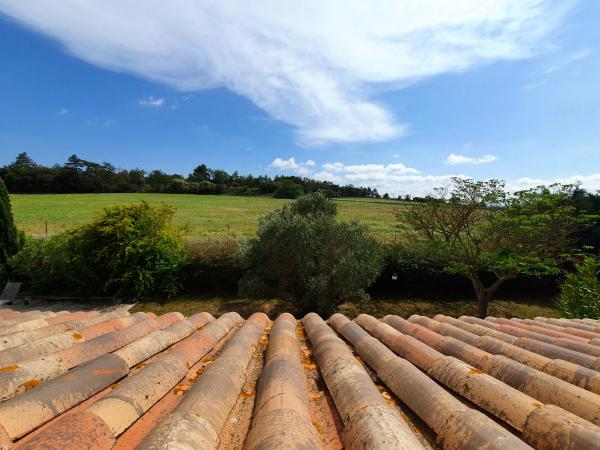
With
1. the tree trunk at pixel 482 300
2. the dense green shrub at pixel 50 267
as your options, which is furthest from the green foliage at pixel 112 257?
the tree trunk at pixel 482 300

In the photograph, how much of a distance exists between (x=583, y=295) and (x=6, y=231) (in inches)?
988

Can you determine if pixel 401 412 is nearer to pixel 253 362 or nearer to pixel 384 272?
pixel 253 362

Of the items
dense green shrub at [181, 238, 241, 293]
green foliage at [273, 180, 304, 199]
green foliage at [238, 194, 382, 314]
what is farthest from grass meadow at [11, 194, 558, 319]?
green foliage at [273, 180, 304, 199]

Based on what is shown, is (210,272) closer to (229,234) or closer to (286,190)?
(229,234)

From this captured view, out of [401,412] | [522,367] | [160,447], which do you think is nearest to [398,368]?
[401,412]

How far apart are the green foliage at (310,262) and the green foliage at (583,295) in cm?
716

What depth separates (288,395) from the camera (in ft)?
7.18

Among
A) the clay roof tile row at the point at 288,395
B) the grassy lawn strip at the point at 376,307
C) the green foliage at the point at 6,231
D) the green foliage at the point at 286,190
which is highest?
Result: the green foliage at the point at 286,190

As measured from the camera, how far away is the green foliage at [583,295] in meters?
10.1

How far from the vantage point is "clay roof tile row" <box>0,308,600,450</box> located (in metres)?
1.72

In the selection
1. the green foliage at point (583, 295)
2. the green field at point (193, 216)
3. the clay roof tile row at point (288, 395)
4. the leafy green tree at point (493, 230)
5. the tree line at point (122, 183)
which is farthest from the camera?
the tree line at point (122, 183)

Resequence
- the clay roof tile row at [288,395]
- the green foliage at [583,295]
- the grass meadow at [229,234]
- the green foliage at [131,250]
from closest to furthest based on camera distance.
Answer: the clay roof tile row at [288,395]
the green foliage at [583,295]
the green foliage at [131,250]
the grass meadow at [229,234]

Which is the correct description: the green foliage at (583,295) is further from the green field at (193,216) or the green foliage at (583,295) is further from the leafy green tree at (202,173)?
the leafy green tree at (202,173)

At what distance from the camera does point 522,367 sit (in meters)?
2.72
